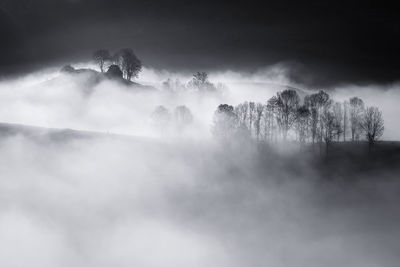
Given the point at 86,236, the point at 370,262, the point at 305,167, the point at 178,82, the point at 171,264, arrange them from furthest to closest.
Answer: the point at 178,82 → the point at 305,167 → the point at 171,264 → the point at 86,236 → the point at 370,262

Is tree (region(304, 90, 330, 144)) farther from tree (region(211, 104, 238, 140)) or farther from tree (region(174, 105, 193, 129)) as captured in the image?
tree (region(174, 105, 193, 129))

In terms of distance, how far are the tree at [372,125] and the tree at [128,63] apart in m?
95.5

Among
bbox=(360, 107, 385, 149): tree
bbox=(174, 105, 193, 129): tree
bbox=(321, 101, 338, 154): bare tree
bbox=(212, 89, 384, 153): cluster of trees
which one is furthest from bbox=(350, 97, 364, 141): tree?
bbox=(174, 105, 193, 129): tree

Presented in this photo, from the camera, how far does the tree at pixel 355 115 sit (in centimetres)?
10862

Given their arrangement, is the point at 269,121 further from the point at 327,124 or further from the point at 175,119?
the point at 175,119

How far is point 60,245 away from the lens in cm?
5447

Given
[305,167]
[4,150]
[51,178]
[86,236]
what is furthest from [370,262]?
[4,150]

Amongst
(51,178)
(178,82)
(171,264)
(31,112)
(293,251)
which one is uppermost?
(178,82)

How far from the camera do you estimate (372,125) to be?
338 ft

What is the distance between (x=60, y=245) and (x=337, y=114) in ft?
324

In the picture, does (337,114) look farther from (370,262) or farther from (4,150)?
(4,150)

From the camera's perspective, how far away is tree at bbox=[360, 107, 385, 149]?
93850mm

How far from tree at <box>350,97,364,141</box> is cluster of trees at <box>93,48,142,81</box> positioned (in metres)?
90.9

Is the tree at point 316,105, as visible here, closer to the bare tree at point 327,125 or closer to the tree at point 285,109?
the bare tree at point 327,125
